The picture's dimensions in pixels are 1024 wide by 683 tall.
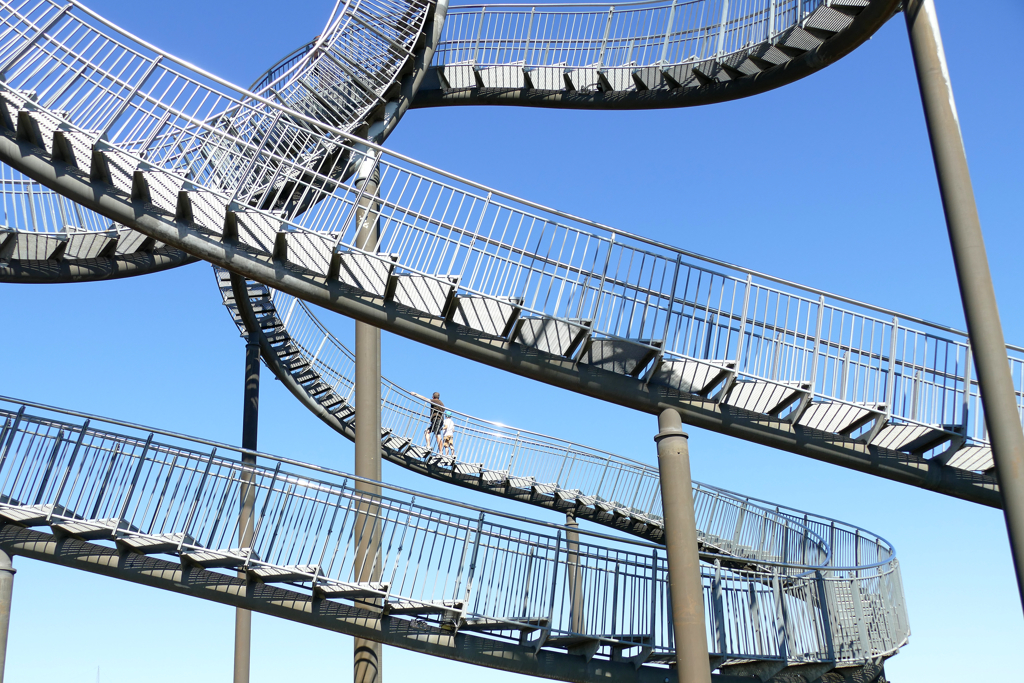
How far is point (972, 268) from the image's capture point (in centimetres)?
788

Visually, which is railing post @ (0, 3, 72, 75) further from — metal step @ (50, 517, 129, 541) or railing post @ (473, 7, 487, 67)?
railing post @ (473, 7, 487, 67)

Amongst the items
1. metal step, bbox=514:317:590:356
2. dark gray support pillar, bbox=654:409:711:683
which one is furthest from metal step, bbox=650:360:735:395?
metal step, bbox=514:317:590:356

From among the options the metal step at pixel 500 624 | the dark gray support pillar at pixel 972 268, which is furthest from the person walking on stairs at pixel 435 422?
the dark gray support pillar at pixel 972 268

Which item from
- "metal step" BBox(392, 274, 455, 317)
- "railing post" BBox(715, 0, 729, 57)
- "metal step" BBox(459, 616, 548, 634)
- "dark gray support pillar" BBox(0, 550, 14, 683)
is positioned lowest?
"dark gray support pillar" BBox(0, 550, 14, 683)

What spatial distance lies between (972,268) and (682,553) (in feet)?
12.9

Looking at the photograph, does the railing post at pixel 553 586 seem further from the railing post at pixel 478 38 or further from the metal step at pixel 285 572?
the railing post at pixel 478 38

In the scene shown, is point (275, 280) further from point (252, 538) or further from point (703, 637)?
point (703, 637)

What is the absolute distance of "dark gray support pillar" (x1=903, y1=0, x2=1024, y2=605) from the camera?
7371mm

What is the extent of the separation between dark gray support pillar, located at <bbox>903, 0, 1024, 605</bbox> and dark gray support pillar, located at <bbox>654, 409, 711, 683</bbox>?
3160 mm

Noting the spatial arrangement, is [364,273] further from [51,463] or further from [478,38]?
[478,38]

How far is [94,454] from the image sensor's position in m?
10.4

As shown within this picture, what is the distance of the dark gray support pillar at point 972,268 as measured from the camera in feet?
24.2

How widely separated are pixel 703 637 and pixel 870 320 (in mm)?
4272

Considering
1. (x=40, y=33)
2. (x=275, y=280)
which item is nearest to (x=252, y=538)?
(x=275, y=280)
